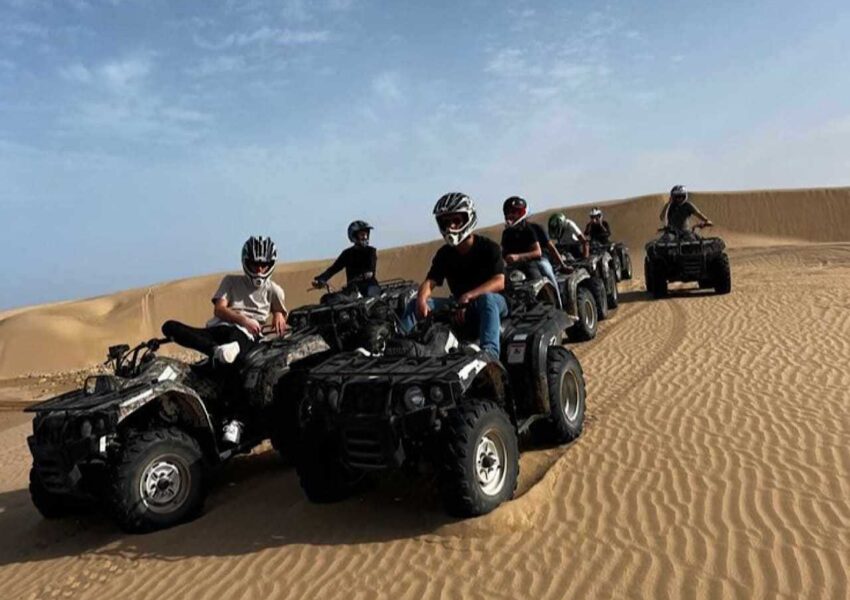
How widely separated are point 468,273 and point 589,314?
602 cm

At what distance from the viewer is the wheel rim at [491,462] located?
15.0ft

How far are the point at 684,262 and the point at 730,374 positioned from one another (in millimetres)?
6238

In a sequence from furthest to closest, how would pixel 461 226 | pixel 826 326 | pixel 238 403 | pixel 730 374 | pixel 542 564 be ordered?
pixel 826 326
pixel 730 374
pixel 238 403
pixel 461 226
pixel 542 564

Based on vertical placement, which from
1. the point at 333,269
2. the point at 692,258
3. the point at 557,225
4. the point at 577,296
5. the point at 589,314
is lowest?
the point at 589,314

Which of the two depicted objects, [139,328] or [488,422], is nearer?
[488,422]

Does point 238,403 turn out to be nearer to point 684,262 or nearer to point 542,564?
point 542,564

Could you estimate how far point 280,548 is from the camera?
4.77 metres

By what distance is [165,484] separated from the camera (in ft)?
17.5

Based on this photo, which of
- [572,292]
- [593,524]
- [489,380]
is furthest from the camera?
[572,292]

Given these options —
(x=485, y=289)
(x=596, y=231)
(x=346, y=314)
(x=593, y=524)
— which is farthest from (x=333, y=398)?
(x=596, y=231)

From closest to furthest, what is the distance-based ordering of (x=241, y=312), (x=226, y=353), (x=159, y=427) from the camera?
(x=159, y=427)
(x=226, y=353)
(x=241, y=312)

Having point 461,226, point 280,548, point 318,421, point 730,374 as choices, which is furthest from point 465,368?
point 730,374

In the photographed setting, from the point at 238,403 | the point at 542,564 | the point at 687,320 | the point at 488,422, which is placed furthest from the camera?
the point at 687,320

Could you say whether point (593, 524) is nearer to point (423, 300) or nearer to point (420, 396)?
point (420, 396)
